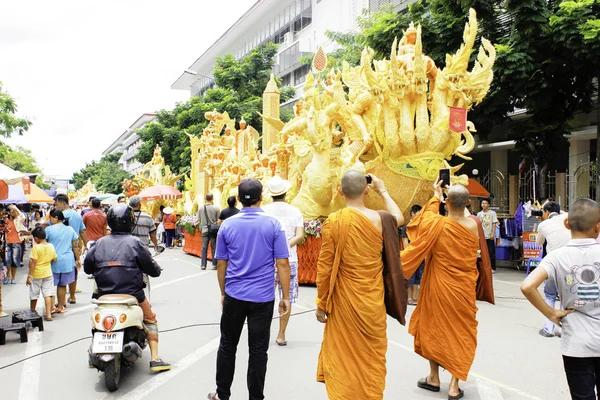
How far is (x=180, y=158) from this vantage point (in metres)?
31.4

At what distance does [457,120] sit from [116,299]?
6.32 m

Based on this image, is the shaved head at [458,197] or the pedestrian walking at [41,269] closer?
the shaved head at [458,197]

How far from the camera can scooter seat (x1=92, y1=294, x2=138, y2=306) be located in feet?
14.4

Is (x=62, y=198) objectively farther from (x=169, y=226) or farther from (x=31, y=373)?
(x=169, y=226)

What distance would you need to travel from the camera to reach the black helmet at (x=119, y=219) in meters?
4.54

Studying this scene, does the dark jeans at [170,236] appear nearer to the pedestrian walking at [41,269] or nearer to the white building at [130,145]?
the pedestrian walking at [41,269]

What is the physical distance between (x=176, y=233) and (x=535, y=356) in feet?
53.3

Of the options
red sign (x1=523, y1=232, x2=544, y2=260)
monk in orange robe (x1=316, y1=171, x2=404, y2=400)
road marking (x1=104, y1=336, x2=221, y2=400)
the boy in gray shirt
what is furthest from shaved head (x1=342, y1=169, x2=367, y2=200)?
red sign (x1=523, y1=232, x2=544, y2=260)

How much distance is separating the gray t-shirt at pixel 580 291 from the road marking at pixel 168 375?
3164 millimetres

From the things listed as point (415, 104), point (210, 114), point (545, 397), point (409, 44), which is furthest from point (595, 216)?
point (210, 114)

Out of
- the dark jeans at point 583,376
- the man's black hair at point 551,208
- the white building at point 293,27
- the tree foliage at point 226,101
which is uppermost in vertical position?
the white building at point 293,27

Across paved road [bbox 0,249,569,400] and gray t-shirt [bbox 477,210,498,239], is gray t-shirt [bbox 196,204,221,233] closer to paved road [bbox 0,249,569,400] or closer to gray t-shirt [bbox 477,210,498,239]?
paved road [bbox 0,249,569,400]

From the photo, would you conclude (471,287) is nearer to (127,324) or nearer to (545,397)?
(545,397)

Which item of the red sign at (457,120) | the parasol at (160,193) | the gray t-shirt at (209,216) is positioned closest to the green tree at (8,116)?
the parasol at (160,193)
